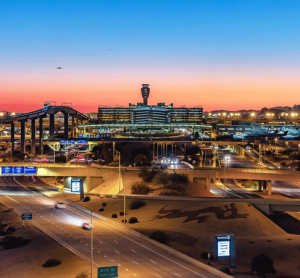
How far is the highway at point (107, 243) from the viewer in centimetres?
2377

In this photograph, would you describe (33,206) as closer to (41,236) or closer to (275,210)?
(41,236)

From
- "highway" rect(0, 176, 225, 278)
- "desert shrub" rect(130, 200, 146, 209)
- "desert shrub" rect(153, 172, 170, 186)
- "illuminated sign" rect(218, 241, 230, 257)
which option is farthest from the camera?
"desert shrub" rect(153, 172, 170, 186)

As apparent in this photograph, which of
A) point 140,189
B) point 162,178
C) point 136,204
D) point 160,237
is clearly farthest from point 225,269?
point 162,178

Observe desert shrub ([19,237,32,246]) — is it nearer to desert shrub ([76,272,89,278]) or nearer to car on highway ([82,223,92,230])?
car on highway ([82,223,92,230])

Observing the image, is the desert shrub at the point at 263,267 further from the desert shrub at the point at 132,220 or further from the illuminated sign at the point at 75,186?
the illuminated sign at the point at 75,186

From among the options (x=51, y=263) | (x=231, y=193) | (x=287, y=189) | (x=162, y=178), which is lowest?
(x=287, y=189)

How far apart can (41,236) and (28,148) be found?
327 ft

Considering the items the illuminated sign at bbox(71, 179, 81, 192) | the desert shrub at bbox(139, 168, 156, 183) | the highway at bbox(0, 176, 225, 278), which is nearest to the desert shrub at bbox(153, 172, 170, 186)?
the desert shrub at bbox(139, 168, 156, 183)

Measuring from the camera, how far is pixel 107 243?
1169 inches

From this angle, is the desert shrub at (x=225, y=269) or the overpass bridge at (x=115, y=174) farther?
A: the overpass bridge at (x=115, y=174)

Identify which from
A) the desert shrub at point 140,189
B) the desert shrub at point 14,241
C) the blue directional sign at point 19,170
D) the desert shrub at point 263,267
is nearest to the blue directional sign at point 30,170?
the blue directional sign at point 19,170

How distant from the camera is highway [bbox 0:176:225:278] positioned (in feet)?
78.0

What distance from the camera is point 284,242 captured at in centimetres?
3328

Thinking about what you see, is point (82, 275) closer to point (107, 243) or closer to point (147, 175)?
point (107, 243)
